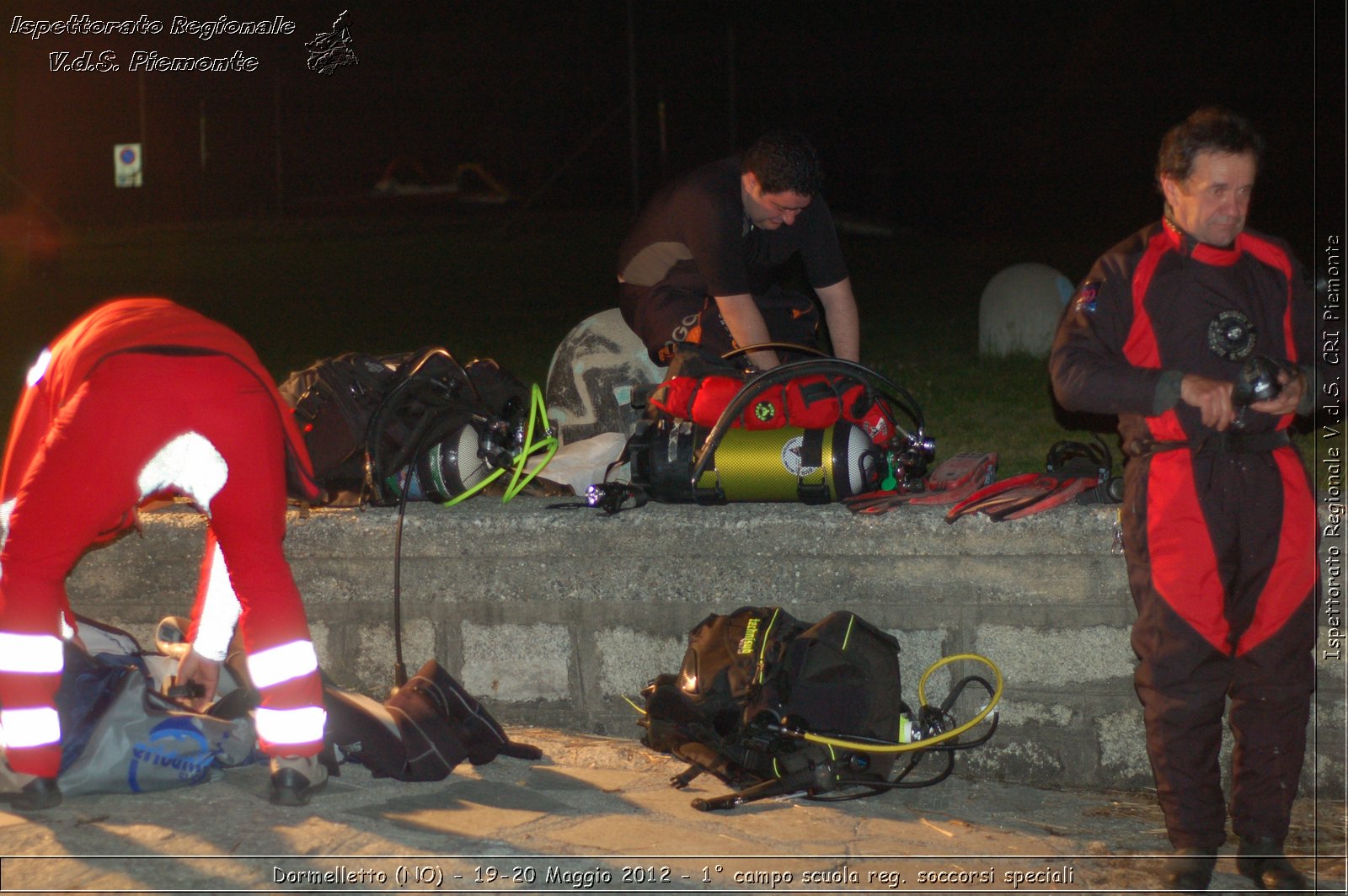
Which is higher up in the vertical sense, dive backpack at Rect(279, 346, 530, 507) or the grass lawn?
the grass lawn

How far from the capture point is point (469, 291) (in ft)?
46.6

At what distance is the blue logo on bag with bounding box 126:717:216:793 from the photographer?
13.0 ft

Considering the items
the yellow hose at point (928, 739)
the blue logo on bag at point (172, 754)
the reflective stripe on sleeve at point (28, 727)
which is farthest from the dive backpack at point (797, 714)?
the reflective stripe on sleeve at point (28, 727)

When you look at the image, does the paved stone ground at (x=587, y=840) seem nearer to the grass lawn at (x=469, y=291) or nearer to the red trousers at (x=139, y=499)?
the red trousers at (x=139, y=499)

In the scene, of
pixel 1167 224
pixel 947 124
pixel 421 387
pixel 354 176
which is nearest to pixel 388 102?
pixel 354 176

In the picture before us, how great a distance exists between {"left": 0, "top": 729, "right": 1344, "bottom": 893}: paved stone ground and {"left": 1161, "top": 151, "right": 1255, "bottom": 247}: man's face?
1.73 metres

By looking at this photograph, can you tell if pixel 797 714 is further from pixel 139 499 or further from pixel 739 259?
pixel 139 499

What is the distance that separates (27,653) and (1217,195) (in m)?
3.44

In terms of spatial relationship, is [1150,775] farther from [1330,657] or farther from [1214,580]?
[1214,580]

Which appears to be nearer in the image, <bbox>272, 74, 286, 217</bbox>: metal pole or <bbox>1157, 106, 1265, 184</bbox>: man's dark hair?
<bbox>1157, 106, 1265, 184</bbox>: man's dark hair

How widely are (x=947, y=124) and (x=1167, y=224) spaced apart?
20.2 meters

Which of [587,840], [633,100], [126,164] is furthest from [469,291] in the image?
[126,164]

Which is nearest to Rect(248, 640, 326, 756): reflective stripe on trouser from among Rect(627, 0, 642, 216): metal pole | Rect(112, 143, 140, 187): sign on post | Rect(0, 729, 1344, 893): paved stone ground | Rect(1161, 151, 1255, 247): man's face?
Rect(0, 729, 1344, 893): paved stone ground

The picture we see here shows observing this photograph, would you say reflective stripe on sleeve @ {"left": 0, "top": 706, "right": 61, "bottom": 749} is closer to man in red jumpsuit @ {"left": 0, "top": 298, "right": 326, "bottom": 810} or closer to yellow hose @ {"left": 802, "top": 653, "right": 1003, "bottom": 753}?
man in red jumpsuit @ {"left": 0, "top": 298, "right": 326, "bottom": 810}
